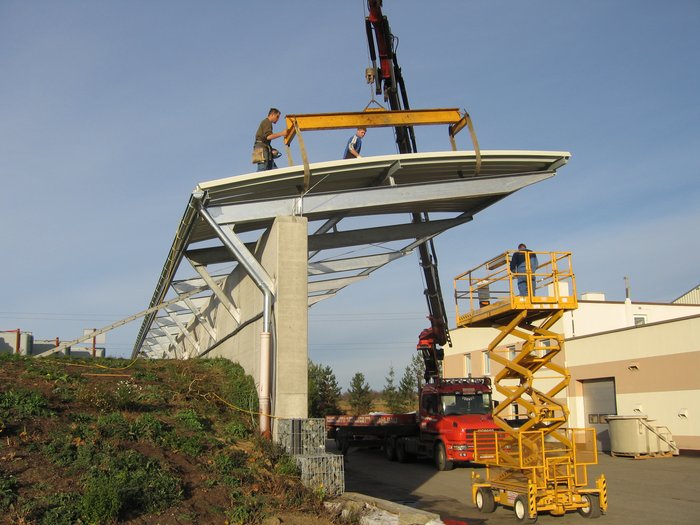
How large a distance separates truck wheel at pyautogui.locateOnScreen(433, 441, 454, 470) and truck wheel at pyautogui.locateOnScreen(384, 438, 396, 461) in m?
3.42

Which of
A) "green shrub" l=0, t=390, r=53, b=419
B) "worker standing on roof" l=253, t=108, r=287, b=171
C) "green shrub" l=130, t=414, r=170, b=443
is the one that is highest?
"worker standing on roof" l=253, t=108, r=287, b=171

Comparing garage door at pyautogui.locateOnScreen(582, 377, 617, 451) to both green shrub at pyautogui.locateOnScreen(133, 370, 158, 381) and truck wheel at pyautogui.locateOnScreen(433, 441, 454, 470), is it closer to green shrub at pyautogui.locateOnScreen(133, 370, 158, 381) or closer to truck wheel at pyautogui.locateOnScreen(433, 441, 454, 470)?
truck wheel at pyautogui.locateOnScreen(433, 441, 454, 470)

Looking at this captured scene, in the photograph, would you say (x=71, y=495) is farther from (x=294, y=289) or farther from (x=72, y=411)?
(x=294, y=289)

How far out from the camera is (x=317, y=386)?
145 feet

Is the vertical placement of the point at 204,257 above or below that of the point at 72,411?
above

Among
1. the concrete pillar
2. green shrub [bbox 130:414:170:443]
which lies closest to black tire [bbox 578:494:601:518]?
the concrete pillar

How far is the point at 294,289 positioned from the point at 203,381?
3.49 meters

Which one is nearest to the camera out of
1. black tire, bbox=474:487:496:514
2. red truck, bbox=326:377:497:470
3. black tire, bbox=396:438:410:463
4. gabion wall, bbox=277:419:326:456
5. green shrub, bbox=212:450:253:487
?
green shrub, bbox=212:450:253:487

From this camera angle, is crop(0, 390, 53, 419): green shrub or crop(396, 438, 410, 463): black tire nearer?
crop(0, 390, 53, 419): green shrub

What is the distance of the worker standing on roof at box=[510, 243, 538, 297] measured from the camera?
13875 millimetres

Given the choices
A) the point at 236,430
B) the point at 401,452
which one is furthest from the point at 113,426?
the point at 401,452

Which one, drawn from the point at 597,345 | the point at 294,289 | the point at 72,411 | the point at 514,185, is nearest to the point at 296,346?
the point at 294,289

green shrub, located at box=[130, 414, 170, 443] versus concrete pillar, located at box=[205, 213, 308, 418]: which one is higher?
concrete pillar, located at box=[205, 213, 308, 418]

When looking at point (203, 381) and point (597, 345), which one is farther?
point (597, 345)
